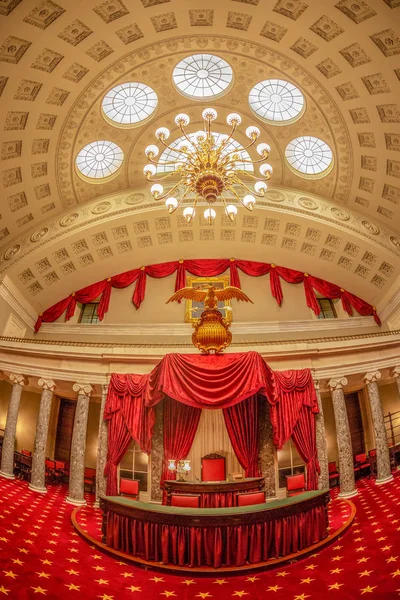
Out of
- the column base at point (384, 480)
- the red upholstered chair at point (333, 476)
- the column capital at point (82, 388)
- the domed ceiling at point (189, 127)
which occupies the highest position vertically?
the domed ceiling at point (189, 127)

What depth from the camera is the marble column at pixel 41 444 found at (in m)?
9.51

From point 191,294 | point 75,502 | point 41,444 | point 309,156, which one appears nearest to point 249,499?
point 191,294

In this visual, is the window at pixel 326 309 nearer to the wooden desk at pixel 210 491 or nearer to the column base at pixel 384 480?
the column base at pixel 384 480

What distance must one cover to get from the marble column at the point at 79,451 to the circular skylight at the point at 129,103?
860cm

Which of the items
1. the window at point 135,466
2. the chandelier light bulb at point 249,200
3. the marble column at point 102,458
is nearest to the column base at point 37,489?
the marble column at point 102,458

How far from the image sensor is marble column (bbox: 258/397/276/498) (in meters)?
9.68

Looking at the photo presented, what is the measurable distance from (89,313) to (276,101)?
10.2 meters

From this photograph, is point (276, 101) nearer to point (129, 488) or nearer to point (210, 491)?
point (210, 491)

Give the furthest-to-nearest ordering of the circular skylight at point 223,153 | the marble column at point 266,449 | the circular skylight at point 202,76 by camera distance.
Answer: the circular skylight at point 223,153
the circular skylight at point 202,76
the marble column at point 266,449

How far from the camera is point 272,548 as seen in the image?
5.74 m

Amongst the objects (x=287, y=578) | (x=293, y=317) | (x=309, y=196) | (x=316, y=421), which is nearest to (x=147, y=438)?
(x=316, y=421)

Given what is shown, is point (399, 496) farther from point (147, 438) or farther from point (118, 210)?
point (118, 210)

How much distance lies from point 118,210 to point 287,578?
1180 centimetres

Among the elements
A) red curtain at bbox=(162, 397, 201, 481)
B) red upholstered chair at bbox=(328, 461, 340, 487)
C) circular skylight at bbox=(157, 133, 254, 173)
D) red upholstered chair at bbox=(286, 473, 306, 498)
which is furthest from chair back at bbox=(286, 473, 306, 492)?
circular skylight at bbox=(157, 133, 254, 173)
